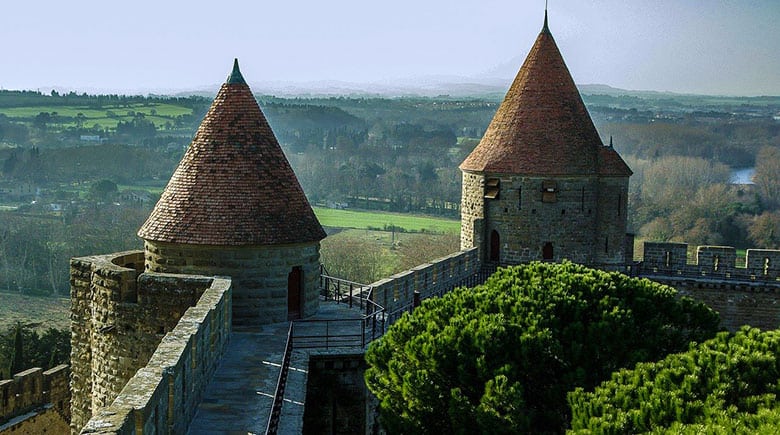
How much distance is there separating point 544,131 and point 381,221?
4611 cm

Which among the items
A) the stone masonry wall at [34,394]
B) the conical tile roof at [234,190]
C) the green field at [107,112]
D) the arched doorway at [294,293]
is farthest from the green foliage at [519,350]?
the green field at [107,112]

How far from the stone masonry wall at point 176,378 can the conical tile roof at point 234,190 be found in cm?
197

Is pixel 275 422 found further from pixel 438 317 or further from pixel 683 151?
pixel 683 151

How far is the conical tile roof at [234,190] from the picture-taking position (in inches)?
675

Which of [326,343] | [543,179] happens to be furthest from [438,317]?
[543,179]

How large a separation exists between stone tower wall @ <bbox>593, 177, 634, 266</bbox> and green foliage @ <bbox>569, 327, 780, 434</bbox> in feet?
38.9

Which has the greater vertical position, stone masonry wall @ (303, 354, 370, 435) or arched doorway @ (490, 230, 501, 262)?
arched doorway @ (490, 230, 501, 262)

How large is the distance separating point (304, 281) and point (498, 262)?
767 cm

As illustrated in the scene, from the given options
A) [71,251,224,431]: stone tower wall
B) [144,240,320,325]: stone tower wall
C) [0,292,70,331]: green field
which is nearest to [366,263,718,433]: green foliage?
[144,240,320,325]: stone tower wall

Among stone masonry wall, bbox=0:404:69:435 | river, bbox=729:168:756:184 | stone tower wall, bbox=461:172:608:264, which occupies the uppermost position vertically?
stone tower wall, bbox=461:172:608:264

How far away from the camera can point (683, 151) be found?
264 ft

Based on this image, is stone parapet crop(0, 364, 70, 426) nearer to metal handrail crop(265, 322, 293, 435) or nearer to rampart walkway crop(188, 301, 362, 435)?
rampart walkway crop(188, 301, 362, 435)

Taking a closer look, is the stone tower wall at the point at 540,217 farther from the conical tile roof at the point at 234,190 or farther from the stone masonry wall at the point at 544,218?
the conical tile roof at the point at 234,190

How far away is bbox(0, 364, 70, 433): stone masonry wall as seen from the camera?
68.0 ft
